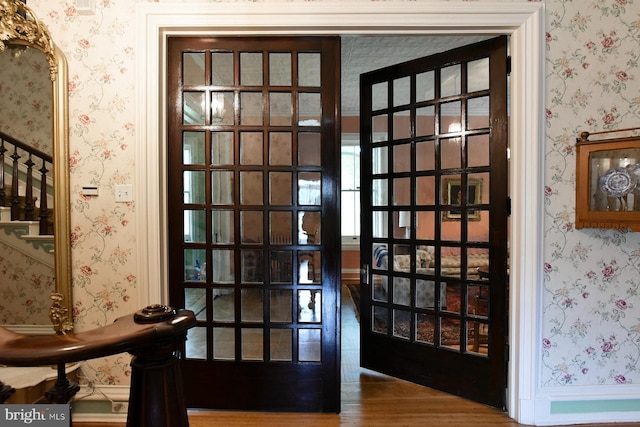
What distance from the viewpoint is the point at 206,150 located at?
2072mm

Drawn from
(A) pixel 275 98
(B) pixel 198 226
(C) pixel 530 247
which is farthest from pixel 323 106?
(C) pixel 530 247

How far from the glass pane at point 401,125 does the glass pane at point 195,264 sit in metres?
1.54

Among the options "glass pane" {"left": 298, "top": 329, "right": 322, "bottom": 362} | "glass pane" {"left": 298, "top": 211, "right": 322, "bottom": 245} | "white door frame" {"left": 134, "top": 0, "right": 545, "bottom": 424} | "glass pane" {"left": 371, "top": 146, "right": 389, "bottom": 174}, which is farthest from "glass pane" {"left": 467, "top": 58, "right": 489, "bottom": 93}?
"glass pane" {"left": 298, "top": 329, "right": 322, "bottom": 362}

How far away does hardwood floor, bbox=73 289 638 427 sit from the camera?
1.98m

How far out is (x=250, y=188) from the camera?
2.09 meters

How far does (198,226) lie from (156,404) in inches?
57.4

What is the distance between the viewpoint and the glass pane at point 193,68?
208 centimetres

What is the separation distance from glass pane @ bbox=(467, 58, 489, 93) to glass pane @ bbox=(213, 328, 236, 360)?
216 cm

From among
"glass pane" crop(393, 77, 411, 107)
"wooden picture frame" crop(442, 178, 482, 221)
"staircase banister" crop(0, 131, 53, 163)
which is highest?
"glass pane" crop(393, 77, 411, 107)

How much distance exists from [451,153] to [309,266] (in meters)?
1.17

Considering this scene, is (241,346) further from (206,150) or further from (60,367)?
(60,367)

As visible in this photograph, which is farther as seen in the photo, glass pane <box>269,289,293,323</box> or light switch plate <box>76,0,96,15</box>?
glass pane <box>269,289,293,323</box>

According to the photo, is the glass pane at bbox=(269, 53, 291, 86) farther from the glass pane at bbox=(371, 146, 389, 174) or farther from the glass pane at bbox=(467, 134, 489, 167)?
the glass pane at bbox=(467, 134, 489, 167)

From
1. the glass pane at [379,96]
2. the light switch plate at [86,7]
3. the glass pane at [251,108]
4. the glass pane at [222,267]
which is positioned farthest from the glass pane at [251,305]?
the light switch plate at [86,7]
